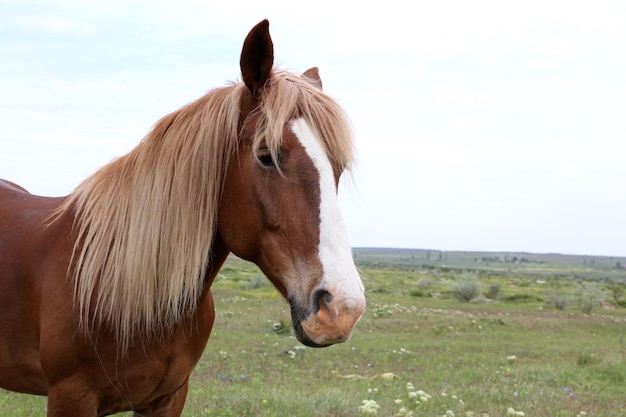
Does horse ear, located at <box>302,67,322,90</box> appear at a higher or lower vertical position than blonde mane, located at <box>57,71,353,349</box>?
higher

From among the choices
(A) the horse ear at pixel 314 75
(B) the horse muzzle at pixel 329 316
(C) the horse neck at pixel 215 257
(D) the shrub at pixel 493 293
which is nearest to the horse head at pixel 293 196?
(B) the horse muzzle at pixel 329 316

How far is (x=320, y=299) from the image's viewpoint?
201 centimetres

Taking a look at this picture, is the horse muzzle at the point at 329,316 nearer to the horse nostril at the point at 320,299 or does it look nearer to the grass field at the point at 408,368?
the horse nostril at the point at 320,299

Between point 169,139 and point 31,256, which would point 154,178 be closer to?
point 169,139

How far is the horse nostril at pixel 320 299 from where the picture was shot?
1.98 metres

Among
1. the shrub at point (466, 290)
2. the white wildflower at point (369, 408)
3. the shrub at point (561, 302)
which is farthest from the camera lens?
the shrub at point (466, 290)

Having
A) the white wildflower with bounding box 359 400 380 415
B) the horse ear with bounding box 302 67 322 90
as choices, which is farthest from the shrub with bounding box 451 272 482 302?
the horse ear with bounding box 302 67 322 90

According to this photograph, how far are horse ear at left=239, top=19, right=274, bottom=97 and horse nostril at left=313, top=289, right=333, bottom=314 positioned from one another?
913 mm

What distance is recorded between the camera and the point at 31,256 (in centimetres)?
276

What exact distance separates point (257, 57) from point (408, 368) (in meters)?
8.90

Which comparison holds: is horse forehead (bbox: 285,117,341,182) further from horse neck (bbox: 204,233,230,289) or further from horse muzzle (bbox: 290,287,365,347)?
horse neck (bbox: 204,233,230,289)

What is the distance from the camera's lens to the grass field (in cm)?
623

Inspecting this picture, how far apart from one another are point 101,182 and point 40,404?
410 centimetres

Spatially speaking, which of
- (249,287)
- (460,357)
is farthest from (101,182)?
(249,287)
